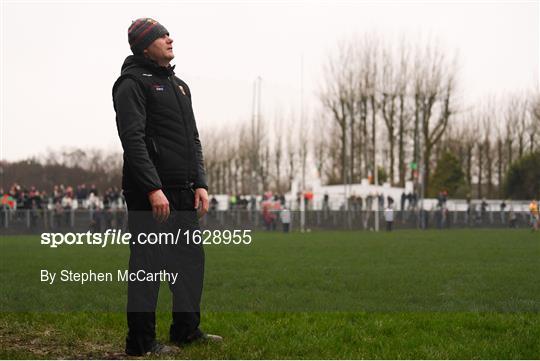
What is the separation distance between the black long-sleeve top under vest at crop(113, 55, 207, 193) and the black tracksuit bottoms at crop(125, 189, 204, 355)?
0.53 feet

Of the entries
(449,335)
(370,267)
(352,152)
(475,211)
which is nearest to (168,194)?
(449,335)

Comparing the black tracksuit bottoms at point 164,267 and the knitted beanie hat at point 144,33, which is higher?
the knitted beanie hat at point 144,33

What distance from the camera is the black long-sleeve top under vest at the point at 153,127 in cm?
543

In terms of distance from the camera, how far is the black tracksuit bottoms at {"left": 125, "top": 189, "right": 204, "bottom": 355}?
5.59m

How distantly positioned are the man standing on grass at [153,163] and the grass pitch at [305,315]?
19.6 inches

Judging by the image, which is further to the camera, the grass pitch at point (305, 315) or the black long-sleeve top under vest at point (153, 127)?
the grass pitch at point (305, 315)

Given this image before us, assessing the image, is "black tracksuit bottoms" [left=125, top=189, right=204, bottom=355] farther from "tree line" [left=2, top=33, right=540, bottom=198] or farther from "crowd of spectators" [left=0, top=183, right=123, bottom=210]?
"tree line" [left=2, top=33, right=540, bottom=198]

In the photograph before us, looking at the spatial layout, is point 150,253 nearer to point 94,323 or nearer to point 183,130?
point 183,130

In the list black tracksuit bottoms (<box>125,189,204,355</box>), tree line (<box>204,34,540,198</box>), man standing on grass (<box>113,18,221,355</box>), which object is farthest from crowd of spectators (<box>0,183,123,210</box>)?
man standing on grass (<box>113,18,221,355</box>)

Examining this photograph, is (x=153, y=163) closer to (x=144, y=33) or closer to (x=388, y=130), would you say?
(x=144, y=33)

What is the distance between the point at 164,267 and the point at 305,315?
2.05 m

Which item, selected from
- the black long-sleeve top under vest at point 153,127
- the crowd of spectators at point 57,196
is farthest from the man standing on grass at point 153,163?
the crowd of spectators at point 57,196

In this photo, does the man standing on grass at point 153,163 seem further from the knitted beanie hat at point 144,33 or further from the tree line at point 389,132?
the tree line at point 389,132

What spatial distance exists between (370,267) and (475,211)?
34.0 metres
